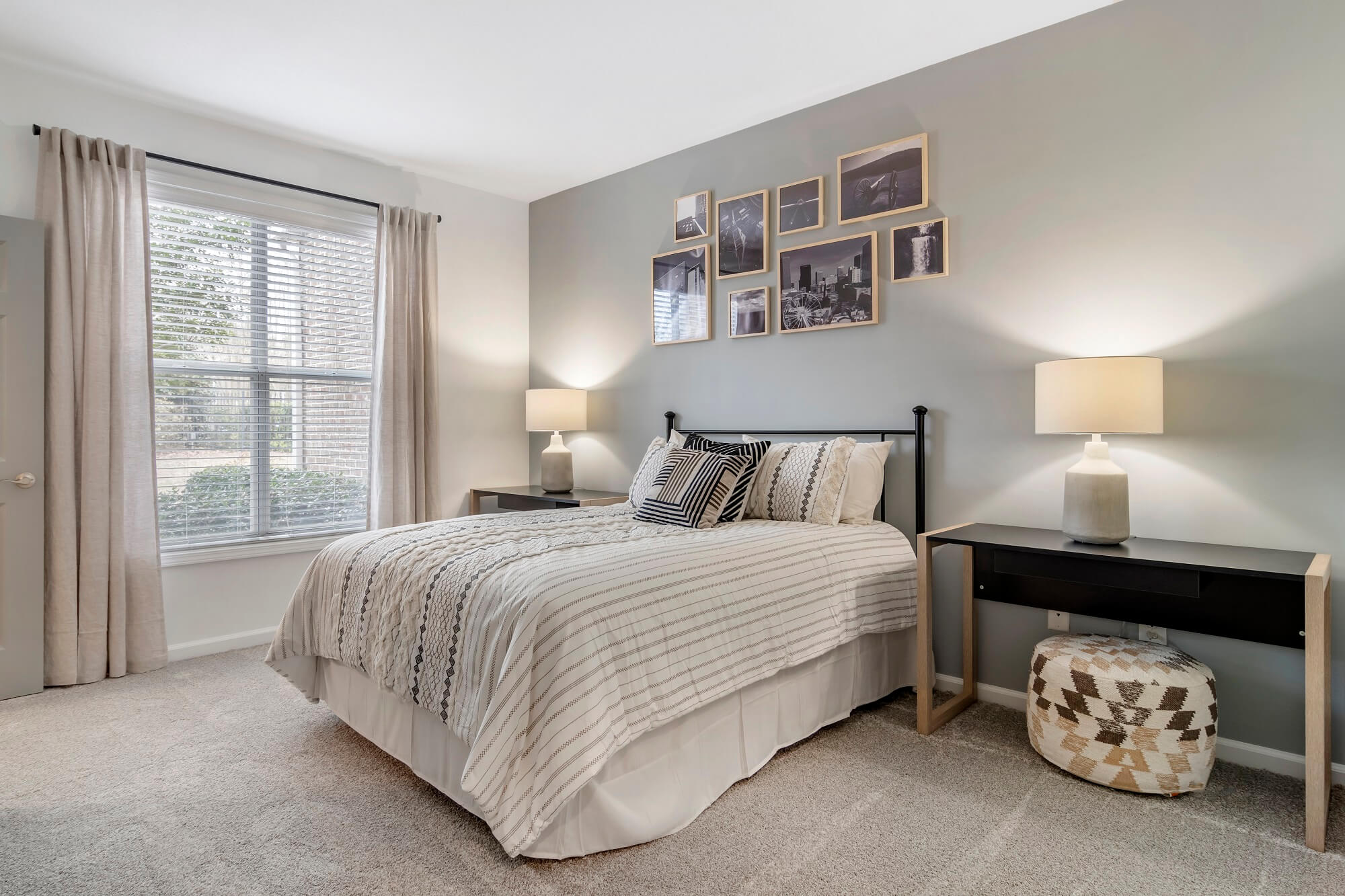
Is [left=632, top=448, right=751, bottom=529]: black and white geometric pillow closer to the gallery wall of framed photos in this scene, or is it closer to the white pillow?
the white pillow

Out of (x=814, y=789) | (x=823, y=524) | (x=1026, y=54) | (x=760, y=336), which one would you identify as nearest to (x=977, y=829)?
(x=814, y=789)

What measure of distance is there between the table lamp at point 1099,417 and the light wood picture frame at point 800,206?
4.41ft

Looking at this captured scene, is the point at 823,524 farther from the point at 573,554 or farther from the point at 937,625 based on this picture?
the point at 573,554

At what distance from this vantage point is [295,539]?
149 inches

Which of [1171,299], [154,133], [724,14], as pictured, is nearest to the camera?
[1171,299]

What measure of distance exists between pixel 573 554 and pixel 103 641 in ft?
7.86

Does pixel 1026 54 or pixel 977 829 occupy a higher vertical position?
pixel 1026 54

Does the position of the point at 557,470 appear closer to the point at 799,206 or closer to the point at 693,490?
the point at 693,490

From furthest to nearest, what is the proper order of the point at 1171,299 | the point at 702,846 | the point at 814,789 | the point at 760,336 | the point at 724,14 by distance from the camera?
the point at 760,336 → the point at 724,14 → the point at 1171,299 → the point at 814,789 → the point at 702,846

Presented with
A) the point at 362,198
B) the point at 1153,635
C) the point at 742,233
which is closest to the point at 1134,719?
the point at 1153,635

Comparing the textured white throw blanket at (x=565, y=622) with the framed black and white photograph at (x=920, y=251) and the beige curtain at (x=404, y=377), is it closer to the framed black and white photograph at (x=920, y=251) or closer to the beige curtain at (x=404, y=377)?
the framed black and white photograph at (x=920, y=251)

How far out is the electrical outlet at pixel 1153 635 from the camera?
2418mm

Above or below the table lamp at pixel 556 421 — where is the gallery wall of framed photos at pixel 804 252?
above

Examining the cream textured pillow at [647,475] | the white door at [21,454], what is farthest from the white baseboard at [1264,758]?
the white door at [21,454]
